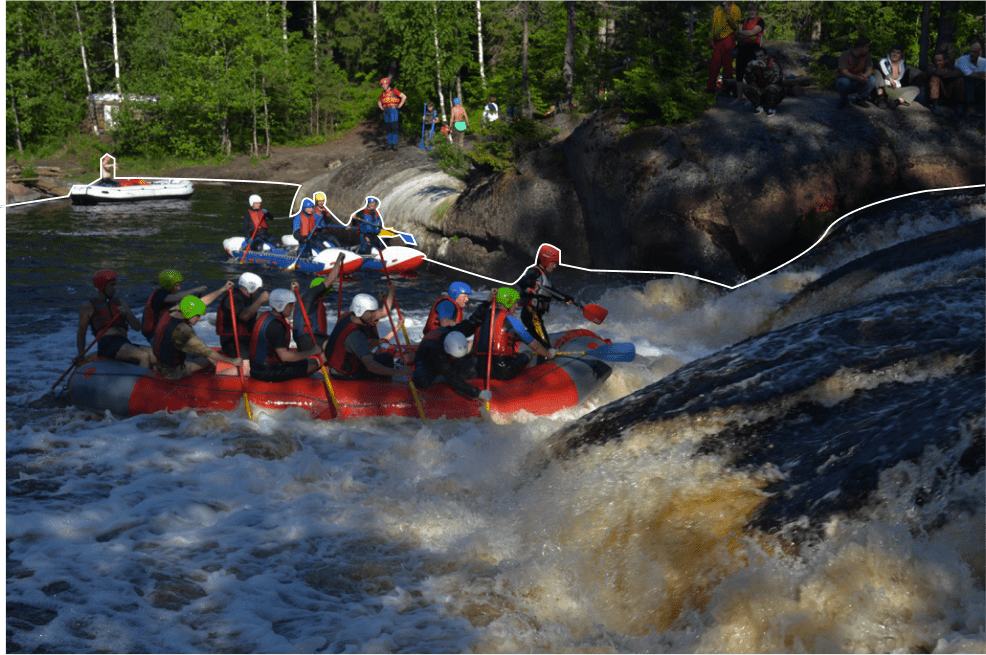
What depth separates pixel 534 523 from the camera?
5.43 meters

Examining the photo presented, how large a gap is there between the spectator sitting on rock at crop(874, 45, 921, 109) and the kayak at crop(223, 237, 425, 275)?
27.6 feet

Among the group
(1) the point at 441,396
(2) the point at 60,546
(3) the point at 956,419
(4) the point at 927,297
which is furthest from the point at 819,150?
(2) the point at 60,546

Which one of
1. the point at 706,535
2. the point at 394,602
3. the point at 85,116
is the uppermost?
the point at 85,116

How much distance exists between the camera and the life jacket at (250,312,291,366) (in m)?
8.30

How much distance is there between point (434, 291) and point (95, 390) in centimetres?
761

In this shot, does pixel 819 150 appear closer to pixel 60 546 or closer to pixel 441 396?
pixel 441 396

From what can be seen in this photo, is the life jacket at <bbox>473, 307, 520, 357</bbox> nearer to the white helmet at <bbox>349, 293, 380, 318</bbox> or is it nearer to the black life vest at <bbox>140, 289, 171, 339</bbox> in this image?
the white helmet at <bbox>349, 293, 380, 318</bbox>

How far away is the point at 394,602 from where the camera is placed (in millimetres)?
4836

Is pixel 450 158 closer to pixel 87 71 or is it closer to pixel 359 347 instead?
pixel 359 347

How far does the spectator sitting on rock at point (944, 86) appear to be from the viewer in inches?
482

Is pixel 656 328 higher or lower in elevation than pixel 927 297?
lower

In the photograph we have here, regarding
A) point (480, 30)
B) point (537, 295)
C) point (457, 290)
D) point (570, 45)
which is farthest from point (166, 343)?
point (480, 30)

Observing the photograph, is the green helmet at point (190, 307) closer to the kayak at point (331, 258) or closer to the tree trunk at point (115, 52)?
the kayak at point (331, 258)

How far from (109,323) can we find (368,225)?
7911 mm
